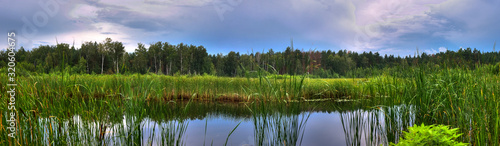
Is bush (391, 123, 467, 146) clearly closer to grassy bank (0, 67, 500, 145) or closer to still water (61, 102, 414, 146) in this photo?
grassy bank (0, 67, 500, 145)

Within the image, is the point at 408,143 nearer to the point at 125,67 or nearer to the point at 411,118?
the point at 411,118

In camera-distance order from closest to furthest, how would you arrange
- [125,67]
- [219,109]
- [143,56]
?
[125,67] → [219,109] → [143,56]

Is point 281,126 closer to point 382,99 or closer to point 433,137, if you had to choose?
point 433,137

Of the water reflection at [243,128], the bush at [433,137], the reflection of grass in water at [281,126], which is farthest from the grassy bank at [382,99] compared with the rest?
the bush at [433,137]

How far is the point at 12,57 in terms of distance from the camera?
331 centimetres

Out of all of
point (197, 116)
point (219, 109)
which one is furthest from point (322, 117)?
point (197, 116)

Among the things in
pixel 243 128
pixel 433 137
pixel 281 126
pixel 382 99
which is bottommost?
pixel 243 128

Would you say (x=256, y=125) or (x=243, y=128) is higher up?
(x=256, y=125)

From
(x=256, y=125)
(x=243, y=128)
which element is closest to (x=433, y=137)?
(x=256, y=125)

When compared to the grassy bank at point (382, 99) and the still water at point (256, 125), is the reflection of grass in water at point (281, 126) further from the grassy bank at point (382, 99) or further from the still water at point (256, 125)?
the grassy bank at point (382, 99)

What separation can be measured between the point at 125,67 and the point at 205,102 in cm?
809

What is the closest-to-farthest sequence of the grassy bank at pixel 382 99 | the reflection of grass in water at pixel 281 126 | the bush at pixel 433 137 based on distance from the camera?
the bush at pixel 433 137 < the grassy bank at pixel 382 99 < the reflection of grass in water at pixel 281 126

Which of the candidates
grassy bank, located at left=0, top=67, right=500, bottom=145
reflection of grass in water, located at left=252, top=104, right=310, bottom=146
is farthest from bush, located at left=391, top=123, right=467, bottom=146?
reflection of grass in water, located at left=252, top=104, right=310, bottom=146

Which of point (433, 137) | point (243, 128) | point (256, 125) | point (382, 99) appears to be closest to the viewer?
point (433, 137)
